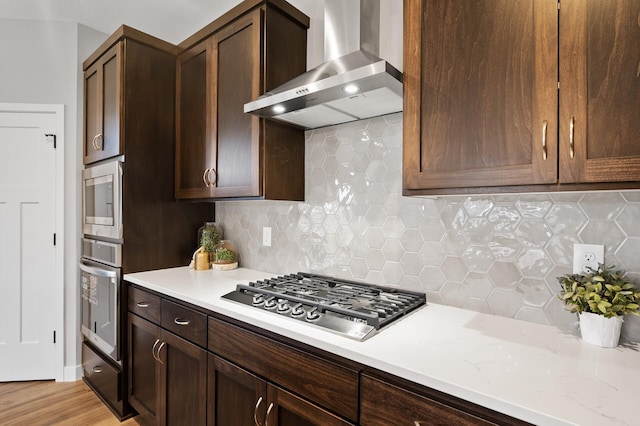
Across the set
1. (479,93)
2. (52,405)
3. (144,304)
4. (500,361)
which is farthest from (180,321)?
(479,93)

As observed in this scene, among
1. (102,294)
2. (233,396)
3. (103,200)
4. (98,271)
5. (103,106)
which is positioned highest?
(103,106)

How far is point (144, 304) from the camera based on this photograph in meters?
1.95

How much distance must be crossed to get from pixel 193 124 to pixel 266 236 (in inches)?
Answer: 34.6

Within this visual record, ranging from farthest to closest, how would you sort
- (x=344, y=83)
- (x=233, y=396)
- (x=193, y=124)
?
(x=193, y=124)
(x=233, y=396)
(x=344, y=83)

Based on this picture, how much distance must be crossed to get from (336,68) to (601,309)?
1248 millimetres

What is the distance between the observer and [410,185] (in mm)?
1223

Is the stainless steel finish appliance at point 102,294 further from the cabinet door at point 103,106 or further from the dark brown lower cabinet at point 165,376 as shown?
the cabinet door at point 103,106

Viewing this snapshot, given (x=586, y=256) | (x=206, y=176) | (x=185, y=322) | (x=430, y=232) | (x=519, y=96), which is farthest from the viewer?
(x=206, y=176)

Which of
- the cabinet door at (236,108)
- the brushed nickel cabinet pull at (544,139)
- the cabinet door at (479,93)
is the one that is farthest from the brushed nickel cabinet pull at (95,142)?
the brushed nickel cabinet pull at (544,139)

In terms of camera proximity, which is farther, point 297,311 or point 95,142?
point 95,142

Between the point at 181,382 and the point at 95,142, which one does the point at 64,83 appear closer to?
the point at 95,142

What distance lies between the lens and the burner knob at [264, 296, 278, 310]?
4.52 feet

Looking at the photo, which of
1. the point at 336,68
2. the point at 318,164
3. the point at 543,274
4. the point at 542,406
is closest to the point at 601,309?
the point at 543,274

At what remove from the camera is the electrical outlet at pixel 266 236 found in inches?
86.9
